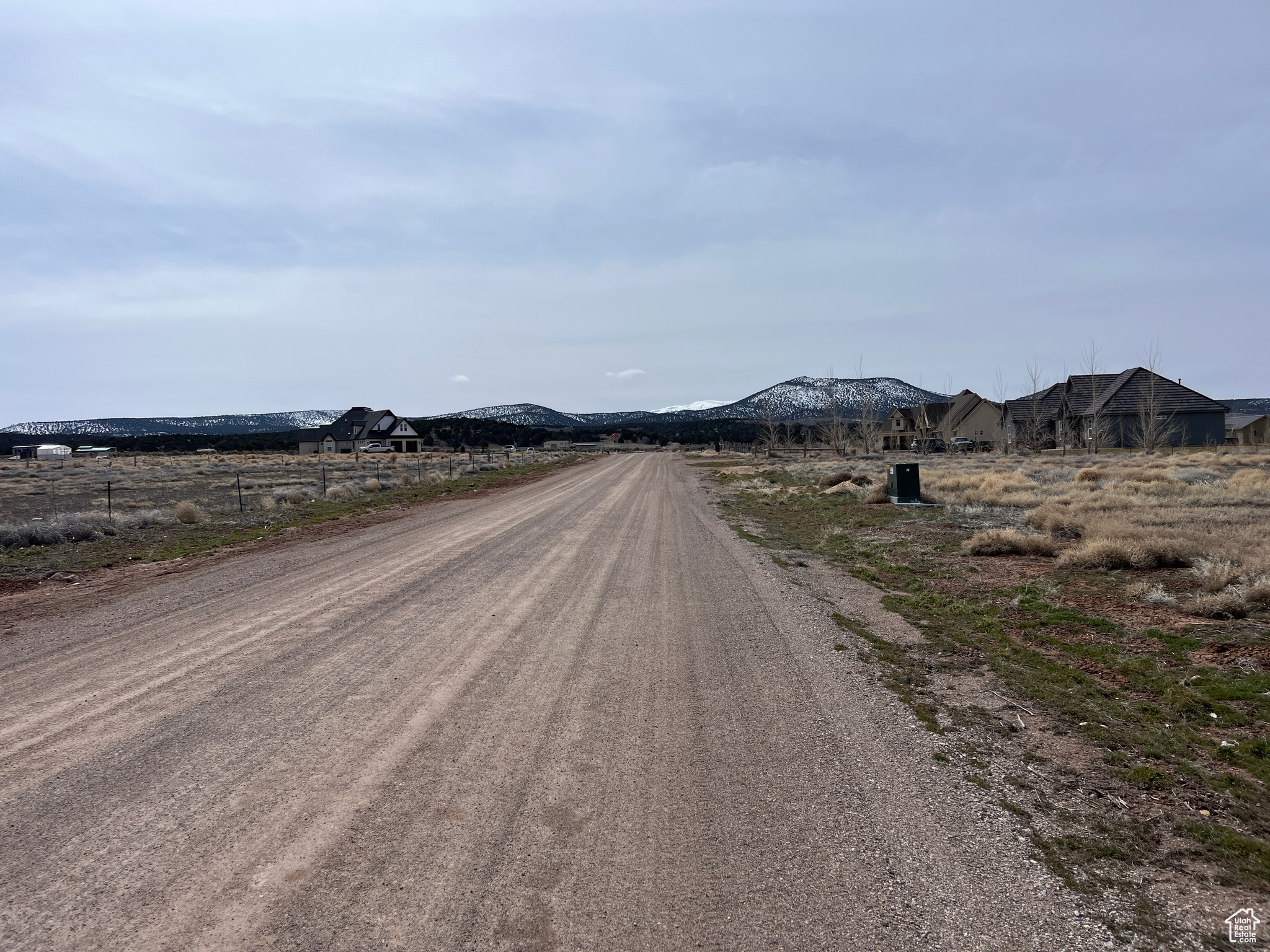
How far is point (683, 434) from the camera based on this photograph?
179 metres

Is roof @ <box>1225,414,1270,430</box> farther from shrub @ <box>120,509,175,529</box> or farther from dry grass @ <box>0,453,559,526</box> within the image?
shrub @ <box>120,509,175,529</box>

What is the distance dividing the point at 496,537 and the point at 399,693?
8.77m

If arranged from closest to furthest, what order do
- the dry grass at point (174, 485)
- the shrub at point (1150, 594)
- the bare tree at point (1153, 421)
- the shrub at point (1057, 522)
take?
the shrub at point (1150, 594) < the shrub at point (1057, 522) < the dry grass at point (174, 485) < the bare tree at point (1153, 421)

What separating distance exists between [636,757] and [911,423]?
8707 centimetres

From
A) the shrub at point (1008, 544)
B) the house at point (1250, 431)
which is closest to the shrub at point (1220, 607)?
Answer: the shrub at point (1008, 544)

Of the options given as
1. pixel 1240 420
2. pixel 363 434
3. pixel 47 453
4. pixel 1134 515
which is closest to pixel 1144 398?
pixel 1240 420

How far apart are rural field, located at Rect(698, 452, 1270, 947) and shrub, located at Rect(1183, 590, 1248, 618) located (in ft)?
0.07

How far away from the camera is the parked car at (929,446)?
66.3 metres

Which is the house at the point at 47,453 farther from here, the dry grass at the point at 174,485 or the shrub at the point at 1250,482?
the shrub at the point at 1250,482

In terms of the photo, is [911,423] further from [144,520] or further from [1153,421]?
[144,520]

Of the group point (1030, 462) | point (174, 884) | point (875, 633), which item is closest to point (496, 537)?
point (875, 633)

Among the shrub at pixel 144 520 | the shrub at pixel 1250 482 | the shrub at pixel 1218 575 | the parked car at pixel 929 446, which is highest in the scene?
the parked car at pixel 929 446

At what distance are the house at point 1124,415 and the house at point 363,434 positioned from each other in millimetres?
75726

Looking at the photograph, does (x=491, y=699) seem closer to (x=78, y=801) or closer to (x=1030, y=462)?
(x=78, y=801)
